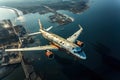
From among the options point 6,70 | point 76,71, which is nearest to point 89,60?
point 76,71

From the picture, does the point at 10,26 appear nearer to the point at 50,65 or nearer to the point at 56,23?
the point at 56,23

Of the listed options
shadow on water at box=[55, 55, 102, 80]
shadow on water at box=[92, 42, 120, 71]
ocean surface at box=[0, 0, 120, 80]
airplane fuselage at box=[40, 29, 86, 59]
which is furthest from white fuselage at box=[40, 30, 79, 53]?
shadow on water at box=[92, 42, 120, 71]

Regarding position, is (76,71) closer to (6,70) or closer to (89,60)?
(89,60)

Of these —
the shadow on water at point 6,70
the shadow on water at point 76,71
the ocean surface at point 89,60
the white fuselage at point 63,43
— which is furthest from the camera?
the shadow on water at point 6,70

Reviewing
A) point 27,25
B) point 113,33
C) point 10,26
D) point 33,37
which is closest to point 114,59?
point 113,33

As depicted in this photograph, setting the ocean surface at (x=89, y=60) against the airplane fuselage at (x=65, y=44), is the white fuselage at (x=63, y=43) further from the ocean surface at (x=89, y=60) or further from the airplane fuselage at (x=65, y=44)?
the ocean surface at (x=89, y=60)

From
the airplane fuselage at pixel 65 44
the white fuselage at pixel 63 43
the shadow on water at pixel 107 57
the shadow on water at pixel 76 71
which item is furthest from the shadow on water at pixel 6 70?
the shadow on water at pixel 107 57

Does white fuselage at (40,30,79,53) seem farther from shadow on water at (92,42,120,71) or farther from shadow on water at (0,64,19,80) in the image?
shadow on water at (0,64,19,80)
